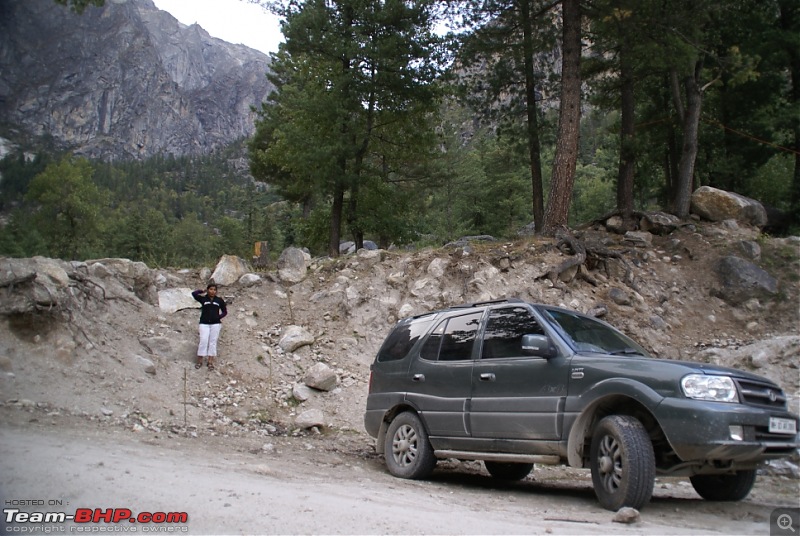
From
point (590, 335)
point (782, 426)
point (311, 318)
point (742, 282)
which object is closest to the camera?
point (782, 426)

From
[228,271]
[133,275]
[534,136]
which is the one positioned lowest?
[133,275]

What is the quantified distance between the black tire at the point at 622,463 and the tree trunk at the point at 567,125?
979 cm

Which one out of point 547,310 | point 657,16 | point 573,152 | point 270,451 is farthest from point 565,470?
point 657,16

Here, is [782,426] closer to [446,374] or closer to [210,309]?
[446,374]

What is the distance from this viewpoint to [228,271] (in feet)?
41.5

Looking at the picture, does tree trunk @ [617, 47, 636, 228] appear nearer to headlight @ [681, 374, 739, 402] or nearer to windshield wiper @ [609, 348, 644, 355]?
windshield wiper @ [609, 348, 644, 355]

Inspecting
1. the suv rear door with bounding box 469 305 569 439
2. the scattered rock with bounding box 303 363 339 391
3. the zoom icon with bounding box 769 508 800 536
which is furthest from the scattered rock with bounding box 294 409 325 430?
the zoom icon with bounding box 769 508 800 536

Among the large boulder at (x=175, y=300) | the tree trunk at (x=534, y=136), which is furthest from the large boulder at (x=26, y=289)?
the tree trunk at (x=534, y=136)

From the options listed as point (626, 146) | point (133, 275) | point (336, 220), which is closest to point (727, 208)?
point (626, 146)

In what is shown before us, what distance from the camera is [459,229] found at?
35000 millimetres

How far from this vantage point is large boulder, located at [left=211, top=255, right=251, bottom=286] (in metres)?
12.5

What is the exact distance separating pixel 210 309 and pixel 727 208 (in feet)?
44.2

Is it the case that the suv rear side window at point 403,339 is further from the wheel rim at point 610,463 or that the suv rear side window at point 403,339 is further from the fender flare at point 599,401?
the wheel rim at point 610,463

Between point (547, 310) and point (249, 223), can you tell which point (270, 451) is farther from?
point (249, 223)
